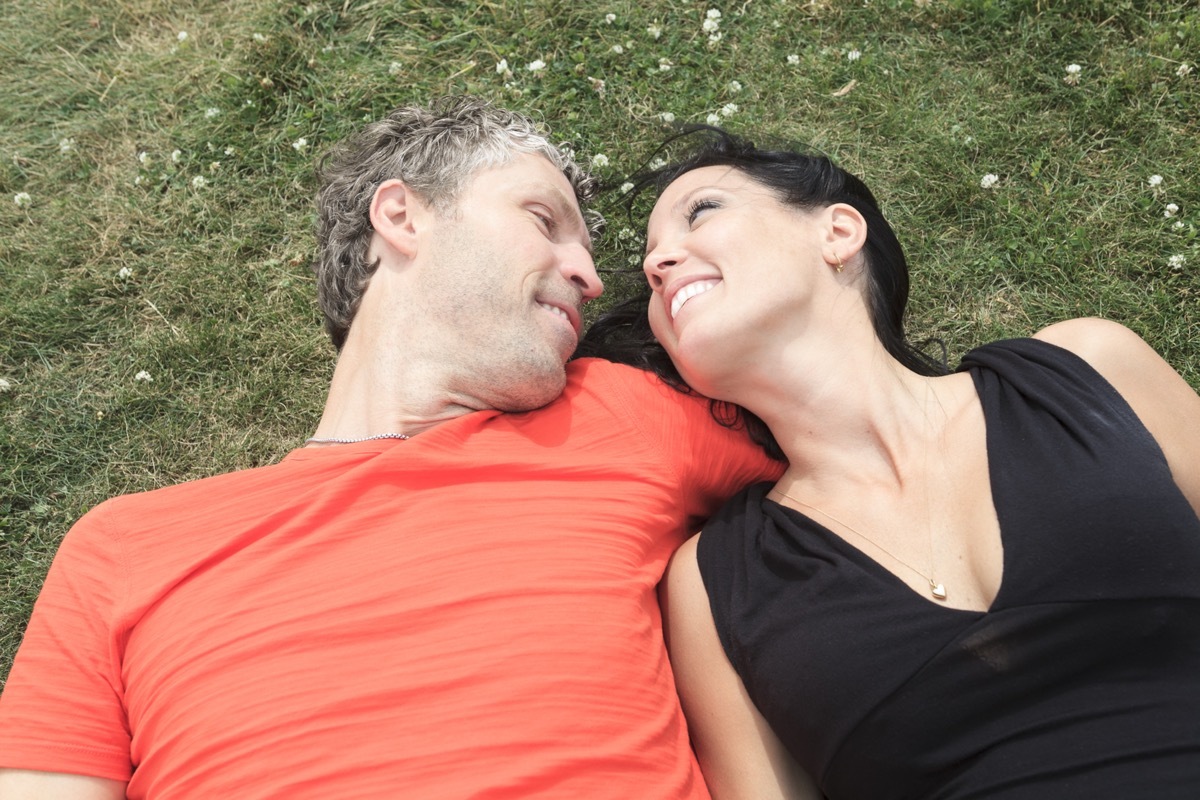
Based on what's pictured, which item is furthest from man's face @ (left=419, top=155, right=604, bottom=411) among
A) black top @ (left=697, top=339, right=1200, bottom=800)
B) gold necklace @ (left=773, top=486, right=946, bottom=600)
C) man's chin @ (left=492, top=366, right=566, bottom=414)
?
black top @ (left=697, top=339, right=1200, bottom=800)

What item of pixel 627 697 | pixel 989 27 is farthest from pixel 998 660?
pixel 989 27

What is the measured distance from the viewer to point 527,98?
17.3ft

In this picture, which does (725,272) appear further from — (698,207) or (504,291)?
(504,291)

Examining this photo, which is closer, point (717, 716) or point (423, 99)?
point (717, 716)

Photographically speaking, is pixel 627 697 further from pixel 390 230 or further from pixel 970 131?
pixel 970 131

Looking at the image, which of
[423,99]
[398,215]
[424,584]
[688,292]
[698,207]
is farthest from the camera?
[423,99]

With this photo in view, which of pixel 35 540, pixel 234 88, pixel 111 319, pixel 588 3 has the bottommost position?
pixel 35 540

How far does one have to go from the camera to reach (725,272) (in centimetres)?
322

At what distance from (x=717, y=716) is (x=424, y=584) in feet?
3.63

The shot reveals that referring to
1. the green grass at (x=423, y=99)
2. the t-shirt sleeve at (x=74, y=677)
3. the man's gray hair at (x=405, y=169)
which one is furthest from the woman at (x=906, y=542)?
the t-shirt sleeve at (x=74, y=677)

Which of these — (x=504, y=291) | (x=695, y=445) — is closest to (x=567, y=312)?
(x=504, y=291)

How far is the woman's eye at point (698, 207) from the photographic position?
3.57 m

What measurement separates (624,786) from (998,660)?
1.19m

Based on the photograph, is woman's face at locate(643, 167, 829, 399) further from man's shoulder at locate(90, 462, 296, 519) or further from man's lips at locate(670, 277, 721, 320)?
man's shoulder at locate(90, 462, 296, 519)
